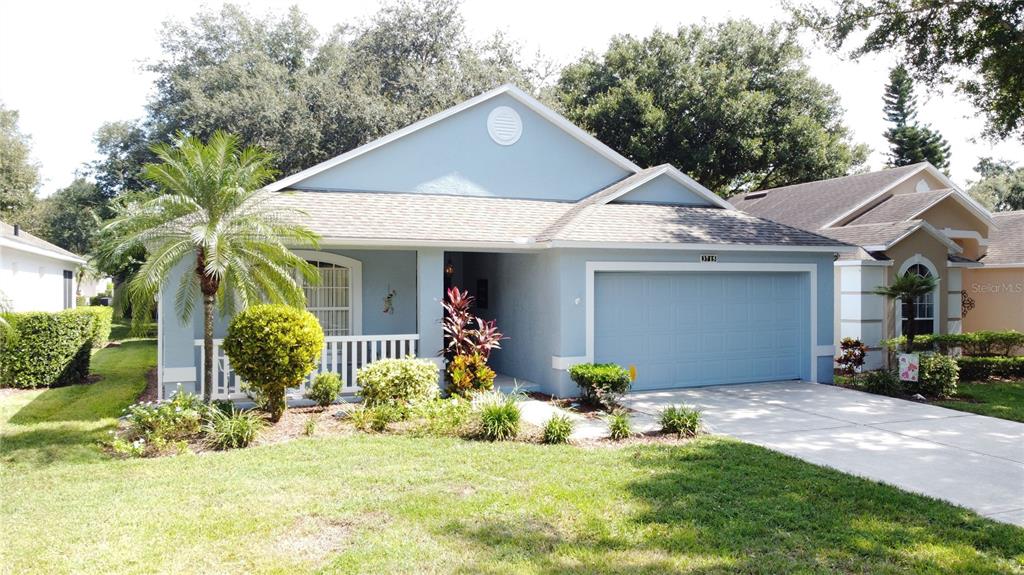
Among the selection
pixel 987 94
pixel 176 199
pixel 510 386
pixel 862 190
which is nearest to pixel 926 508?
pixel 510 386

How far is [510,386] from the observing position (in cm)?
1295

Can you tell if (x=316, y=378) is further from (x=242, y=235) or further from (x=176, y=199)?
(x=176, y=199)

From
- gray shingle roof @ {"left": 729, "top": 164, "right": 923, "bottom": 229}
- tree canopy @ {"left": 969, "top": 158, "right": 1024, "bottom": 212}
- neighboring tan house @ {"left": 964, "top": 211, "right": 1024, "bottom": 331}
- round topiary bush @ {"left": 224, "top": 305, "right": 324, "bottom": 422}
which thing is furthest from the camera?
tree canopy @ {"left": 969, "top": 158, "right": 1024, "bottom": 212}

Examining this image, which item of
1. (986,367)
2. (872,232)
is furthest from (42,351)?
(986,367)

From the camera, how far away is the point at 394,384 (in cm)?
1052

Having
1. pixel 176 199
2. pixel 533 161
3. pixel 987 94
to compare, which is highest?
pixel 987 94

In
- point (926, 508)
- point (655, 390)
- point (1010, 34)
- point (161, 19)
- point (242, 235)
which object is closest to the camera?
point (926, 508)

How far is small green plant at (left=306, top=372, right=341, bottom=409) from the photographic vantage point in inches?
431

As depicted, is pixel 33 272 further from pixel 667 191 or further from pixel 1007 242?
pixel 1007 242

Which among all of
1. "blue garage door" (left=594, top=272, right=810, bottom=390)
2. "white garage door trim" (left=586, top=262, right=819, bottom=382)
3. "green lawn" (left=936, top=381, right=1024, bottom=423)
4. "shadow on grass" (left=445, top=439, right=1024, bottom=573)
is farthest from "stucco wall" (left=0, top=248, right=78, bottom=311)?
"green lawn" (left=936, top=381, right=1024, bottom=423)

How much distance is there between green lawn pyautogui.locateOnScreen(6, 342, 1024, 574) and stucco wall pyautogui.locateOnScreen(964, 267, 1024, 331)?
15.7 metres

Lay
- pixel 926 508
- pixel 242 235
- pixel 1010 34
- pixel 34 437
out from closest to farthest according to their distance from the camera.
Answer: pixel 926 508 → pixel 34 437 → pixel 242 235 → pixel 1010 34

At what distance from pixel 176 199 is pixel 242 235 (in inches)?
39.9

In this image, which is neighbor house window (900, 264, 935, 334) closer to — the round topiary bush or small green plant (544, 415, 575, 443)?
small green plant (544, 415, 575, 443)
